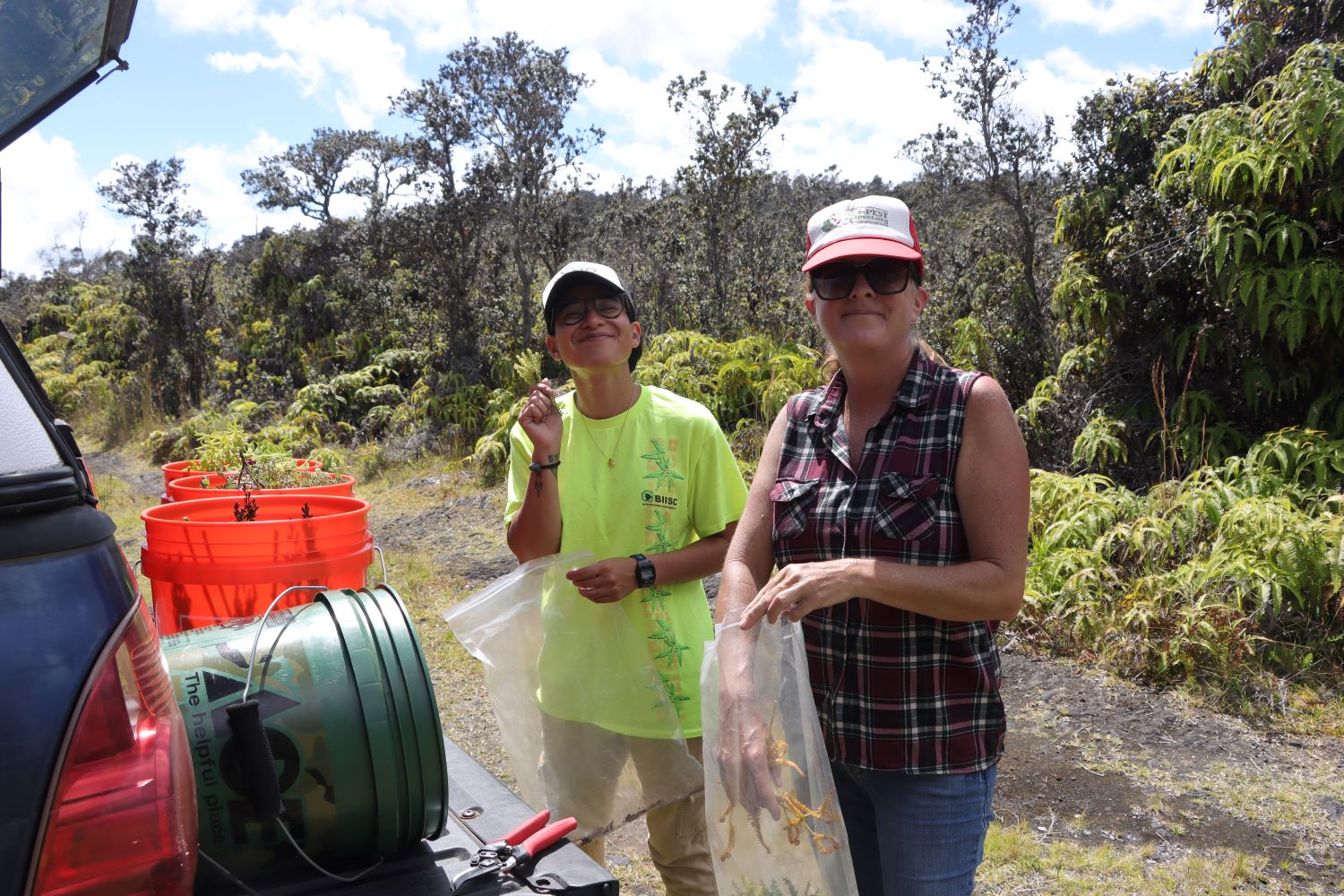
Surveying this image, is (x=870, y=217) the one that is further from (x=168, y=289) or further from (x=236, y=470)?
(x=168, y=289)

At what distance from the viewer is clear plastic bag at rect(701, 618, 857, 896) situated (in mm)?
1836

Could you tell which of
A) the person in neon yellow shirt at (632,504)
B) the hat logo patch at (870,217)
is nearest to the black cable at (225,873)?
the person in neon yellow shirt at (632,504)

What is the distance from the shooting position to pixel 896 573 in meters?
1.78

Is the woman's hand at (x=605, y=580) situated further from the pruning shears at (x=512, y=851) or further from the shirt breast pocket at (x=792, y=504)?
the pruning shears at (x=512, y=851)

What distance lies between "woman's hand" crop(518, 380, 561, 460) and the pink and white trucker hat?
0.82 metres

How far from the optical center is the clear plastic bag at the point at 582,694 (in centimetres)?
244

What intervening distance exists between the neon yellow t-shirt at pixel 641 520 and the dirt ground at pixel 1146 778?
1.41 meters

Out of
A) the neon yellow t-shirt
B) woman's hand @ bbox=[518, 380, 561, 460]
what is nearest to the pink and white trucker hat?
the neon yellow t-shirt

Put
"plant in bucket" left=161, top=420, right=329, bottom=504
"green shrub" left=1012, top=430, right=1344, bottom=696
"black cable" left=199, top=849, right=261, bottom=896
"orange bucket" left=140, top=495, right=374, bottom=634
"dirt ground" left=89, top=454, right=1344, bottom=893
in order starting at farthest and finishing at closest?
"green shrub" left=1012, top=430, right=1344, bottom=696
"plant in bucket" left=161, top=420, right=329, bottom=504
"dirt ground" left=89, top=454, right=1344, bottom=893
"orange bucket" left=140, top=495, right=374, bottom=634
"black cable" left=199, top=849, right=261, bottom=896

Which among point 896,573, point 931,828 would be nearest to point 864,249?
point 896,573

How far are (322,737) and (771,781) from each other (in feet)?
2.60

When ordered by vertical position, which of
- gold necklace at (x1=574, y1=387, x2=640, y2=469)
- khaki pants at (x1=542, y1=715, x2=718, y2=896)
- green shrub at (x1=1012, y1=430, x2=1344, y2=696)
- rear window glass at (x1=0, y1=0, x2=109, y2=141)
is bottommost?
green shrub at (x1=1012, y1=430, x2=1344, y2=696)

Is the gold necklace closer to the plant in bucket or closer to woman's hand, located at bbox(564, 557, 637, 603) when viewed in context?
woman's hand, located at bbox(564, 557, 637, 603)

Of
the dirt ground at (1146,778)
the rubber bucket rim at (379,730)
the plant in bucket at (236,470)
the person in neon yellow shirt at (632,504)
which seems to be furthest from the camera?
the plant in bucket at (236,470)
